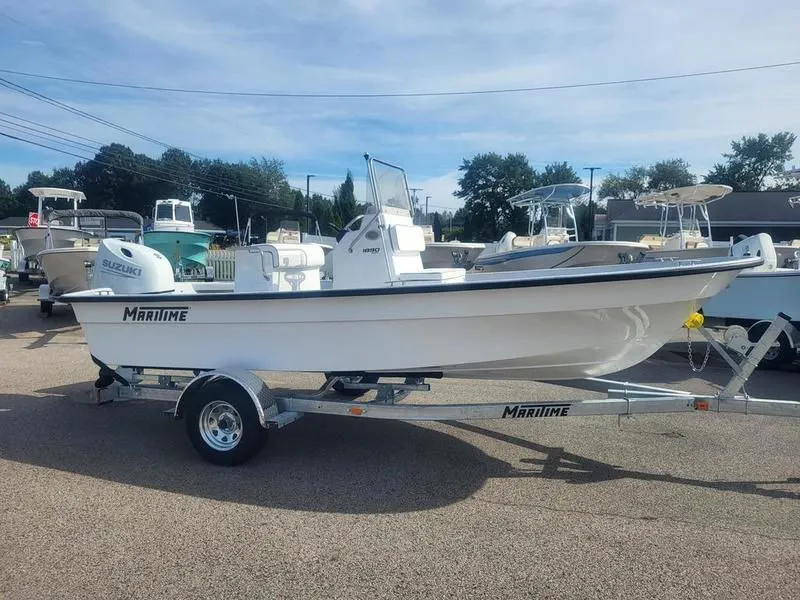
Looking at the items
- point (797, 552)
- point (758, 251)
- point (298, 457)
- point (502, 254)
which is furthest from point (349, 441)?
point (502, 254)

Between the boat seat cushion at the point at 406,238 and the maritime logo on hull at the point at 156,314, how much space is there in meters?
1.72

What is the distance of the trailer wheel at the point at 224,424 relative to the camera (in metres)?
4.57

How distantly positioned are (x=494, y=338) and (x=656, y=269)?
1148mm

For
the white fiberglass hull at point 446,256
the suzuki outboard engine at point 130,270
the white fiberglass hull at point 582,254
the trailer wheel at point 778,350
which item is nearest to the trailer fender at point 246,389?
the suzuki outboard engine at point 130,270

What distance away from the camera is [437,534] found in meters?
3.58

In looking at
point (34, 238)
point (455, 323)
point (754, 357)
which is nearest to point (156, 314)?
point (455, 323)

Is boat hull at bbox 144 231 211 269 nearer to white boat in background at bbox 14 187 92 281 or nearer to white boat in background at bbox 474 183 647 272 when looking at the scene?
white boat in background at bbox 14 187 92 281

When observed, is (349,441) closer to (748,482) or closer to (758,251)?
(748,482)

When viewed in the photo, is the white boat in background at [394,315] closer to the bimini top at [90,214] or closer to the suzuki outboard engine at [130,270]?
the suzuki outboard engine at [130,270]

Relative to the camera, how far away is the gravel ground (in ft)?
10.1

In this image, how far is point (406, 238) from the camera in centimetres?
521

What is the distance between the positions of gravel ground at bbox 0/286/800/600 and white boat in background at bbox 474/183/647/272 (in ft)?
23.2

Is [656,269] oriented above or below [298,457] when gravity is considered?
above

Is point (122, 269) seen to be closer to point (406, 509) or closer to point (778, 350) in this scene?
point (406, 509)
